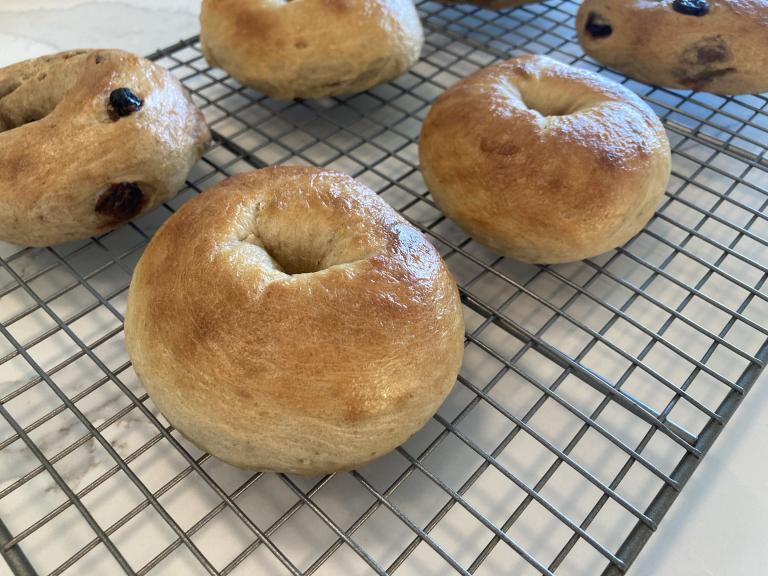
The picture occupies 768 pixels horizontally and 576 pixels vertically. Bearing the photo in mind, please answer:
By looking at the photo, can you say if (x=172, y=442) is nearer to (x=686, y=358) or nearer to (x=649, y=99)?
(x=686, y=358)

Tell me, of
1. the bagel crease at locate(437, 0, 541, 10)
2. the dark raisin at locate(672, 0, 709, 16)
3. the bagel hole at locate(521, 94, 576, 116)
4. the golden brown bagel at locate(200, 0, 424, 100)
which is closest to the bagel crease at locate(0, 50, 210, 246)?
the golden brown bagel at locate(200, 0, 424, 100)

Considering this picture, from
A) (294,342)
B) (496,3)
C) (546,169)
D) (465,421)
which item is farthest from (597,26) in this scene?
(294,342)

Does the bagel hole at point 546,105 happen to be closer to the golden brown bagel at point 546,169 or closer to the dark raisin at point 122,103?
the golden brown bagel at point 546,169

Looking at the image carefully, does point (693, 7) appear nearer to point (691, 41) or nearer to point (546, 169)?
point (691, 41)

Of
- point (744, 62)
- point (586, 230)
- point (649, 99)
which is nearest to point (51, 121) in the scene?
point (586, 230)

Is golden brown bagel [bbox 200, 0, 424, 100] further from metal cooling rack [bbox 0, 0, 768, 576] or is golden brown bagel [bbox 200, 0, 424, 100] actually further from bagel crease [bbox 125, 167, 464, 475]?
bagel crease [bbox 125, 167, 464, 475]
